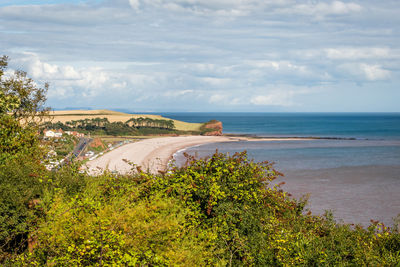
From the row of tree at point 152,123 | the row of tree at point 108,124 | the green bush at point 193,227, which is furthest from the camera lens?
the row of tree at point 152,123

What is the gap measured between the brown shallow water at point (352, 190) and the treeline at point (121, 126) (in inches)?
2412

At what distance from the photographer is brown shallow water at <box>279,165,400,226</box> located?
25366 millimetres

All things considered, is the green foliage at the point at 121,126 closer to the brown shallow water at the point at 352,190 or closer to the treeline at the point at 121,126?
the treeline at the point at 121,126

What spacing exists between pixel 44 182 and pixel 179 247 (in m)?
5.95

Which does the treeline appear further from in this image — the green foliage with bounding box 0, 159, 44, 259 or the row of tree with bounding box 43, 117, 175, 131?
the green foliage with bounding box 0, 159, 44, 259

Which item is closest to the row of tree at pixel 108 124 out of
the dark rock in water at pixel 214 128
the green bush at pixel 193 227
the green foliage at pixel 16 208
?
the dark rock in water at pixel 214 128

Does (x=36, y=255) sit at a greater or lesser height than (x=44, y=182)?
lesser

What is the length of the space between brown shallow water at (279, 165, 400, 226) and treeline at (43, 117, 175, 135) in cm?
6127

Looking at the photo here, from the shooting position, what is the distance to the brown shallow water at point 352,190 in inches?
999

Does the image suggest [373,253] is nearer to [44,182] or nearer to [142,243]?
[142,243]

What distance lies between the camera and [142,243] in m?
7.91

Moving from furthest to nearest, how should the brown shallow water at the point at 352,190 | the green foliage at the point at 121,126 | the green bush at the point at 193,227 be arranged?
1. the green foliage at the point at 121,126
2. the brown shallow water at the point at 352,190
3. the green bush at the point at 193,227

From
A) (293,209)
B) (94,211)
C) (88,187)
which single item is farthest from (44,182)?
(293,209)

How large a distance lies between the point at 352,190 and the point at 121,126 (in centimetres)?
7532
